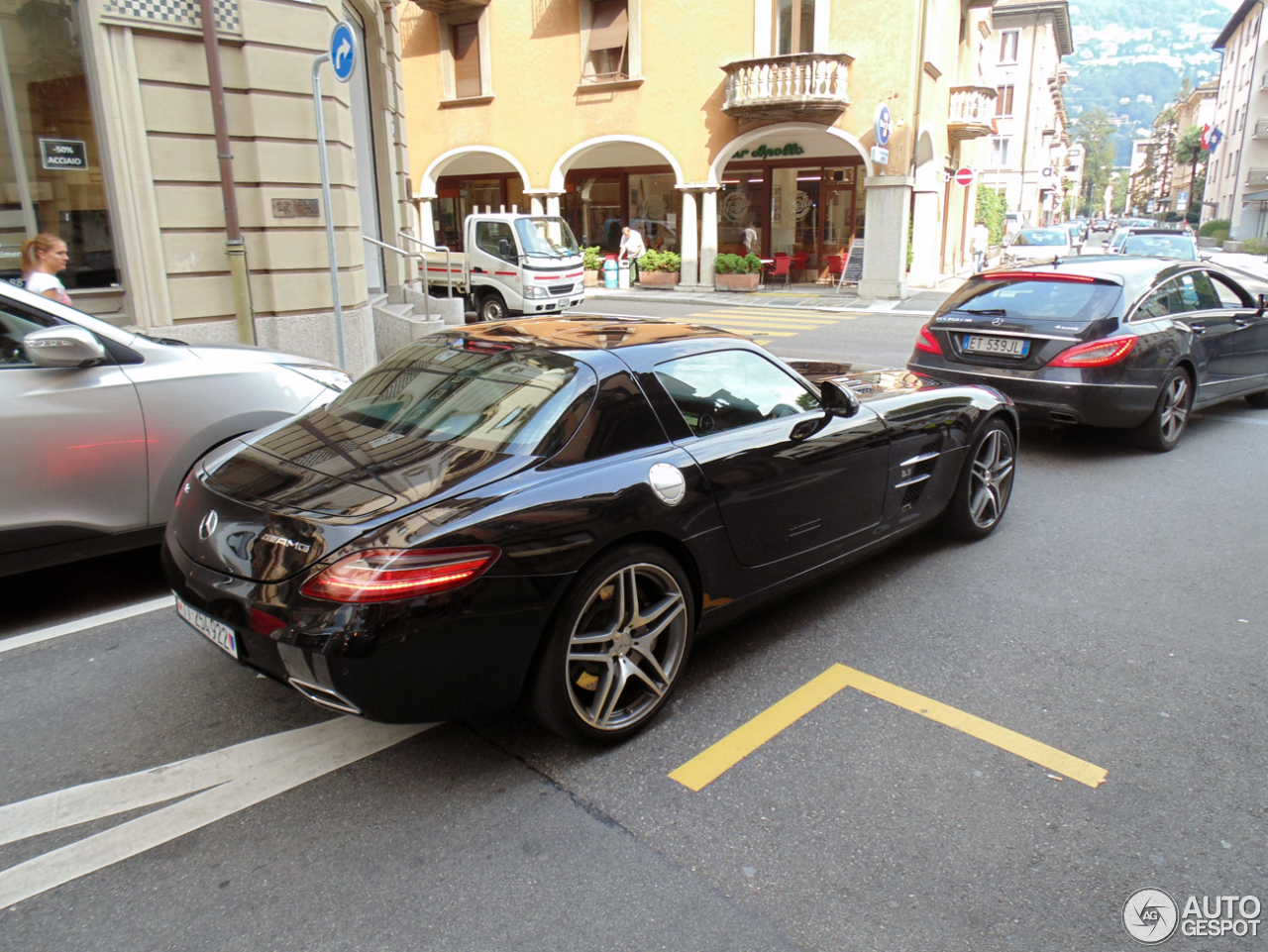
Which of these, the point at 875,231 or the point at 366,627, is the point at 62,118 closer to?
the point at 366,627

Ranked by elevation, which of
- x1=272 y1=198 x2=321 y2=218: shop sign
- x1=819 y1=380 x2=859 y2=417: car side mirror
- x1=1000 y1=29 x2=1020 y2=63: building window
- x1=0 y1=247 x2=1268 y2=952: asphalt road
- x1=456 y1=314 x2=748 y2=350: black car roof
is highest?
x1=1000 y1=29 x2=1020 y2=63: building window

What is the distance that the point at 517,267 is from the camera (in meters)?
17.3

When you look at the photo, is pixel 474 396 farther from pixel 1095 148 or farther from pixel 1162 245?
pixel 1095 148

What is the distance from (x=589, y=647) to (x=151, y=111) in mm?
8450

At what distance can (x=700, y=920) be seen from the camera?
93.6 inches

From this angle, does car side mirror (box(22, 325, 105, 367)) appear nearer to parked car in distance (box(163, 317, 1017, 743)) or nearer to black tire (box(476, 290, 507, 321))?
parked car in distance (box(163, 317, 1017, 743))

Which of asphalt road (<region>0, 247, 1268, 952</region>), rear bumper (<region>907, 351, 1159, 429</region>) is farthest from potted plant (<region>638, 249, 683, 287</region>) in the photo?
asphalt road (<region>0, 247, 1268, 952</region>)

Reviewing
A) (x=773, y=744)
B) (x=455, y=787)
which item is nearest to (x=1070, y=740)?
(x=773, y=744)

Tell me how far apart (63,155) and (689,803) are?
922cm

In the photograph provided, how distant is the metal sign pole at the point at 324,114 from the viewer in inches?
311

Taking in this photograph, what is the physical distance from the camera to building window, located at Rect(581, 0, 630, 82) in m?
24.4

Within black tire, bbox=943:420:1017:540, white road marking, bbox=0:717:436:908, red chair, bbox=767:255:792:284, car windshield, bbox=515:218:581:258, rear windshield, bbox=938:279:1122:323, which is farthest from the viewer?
red chair, bbox=767:255:792:284

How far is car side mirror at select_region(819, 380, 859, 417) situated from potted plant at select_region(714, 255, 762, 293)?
20445 mm

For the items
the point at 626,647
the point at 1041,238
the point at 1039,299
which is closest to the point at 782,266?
the point at 1041,238
